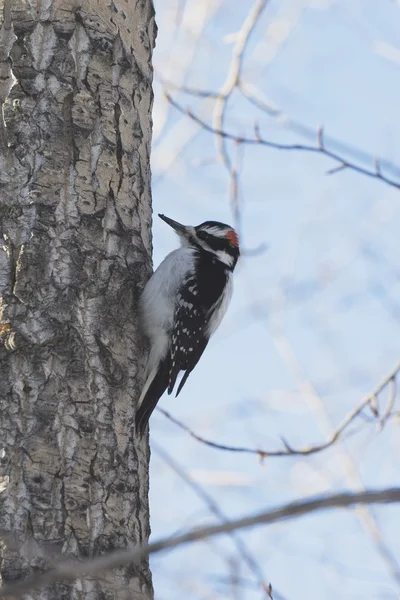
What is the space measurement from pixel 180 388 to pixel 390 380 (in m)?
1.00

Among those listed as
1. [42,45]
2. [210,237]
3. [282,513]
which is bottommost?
[282,513]

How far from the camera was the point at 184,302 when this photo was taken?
4.32m

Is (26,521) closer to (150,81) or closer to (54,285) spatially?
(54,285)

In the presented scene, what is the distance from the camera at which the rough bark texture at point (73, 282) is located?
2.50m

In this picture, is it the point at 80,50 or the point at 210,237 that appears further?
the point at 210,237

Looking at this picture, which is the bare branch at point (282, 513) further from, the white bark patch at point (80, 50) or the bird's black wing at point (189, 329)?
the bird's black wing at point (189, 329)

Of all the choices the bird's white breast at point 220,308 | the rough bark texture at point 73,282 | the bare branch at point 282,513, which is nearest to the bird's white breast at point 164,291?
the rough bark texture at point 73,282

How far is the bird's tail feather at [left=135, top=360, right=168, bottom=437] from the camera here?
2.97 metres

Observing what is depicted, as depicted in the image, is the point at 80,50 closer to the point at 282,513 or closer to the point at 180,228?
the point at 180,228

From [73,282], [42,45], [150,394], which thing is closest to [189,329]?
[150,394]

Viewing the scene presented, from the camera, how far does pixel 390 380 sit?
3656mm

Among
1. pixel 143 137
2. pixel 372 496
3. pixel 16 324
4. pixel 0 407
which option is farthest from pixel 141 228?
pixel 372 496

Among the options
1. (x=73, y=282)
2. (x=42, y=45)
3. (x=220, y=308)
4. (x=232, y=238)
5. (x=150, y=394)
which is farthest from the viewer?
(x=232, y=238)

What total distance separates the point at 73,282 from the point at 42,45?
864 millimetres
